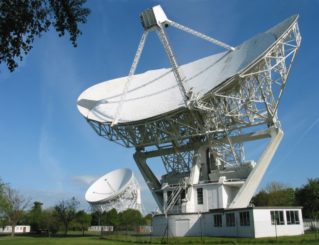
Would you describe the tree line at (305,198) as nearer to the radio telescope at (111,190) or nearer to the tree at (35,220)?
the radio telescope at (111,190)

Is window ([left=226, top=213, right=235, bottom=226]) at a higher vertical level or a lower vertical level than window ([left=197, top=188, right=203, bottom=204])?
lower

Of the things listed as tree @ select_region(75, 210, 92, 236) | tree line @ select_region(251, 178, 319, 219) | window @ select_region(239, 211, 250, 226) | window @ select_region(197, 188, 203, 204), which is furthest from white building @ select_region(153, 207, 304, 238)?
tree @ select_region(75, 210, 92, 236)

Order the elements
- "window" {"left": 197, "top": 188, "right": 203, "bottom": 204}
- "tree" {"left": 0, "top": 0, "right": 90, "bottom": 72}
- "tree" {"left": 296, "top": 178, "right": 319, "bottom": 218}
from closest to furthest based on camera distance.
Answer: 1. "tree" {"left": 0, "top": 0, "right": 90, "bottom": 72}
2. "window" {"left": 197, "top": 188, "right": 203, "bottom": 204}
3. "tree" {"left": 296, "top": 178, "right": 319, "bottom": 218}

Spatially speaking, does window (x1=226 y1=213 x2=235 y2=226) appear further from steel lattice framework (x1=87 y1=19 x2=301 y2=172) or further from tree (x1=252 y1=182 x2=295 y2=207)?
tree (x1=252 y1=182 x2=295 y2=207)

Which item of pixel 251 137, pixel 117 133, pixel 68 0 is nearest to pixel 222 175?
pixel 251 137

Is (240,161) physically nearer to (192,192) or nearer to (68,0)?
(192,192)

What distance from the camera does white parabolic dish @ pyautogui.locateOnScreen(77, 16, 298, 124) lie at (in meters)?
33.2

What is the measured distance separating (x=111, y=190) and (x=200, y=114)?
37.3 metres

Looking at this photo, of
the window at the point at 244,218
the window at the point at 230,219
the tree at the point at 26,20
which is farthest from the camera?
the window at the point at 230,219

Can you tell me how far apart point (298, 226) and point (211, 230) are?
7.49 m

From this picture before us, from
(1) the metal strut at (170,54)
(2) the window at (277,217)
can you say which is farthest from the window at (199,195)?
(1) the metal strut at (170,54)

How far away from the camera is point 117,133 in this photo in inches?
1545

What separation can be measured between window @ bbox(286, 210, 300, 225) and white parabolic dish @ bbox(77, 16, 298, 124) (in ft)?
40.2

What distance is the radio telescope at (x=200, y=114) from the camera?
32.9 meters
